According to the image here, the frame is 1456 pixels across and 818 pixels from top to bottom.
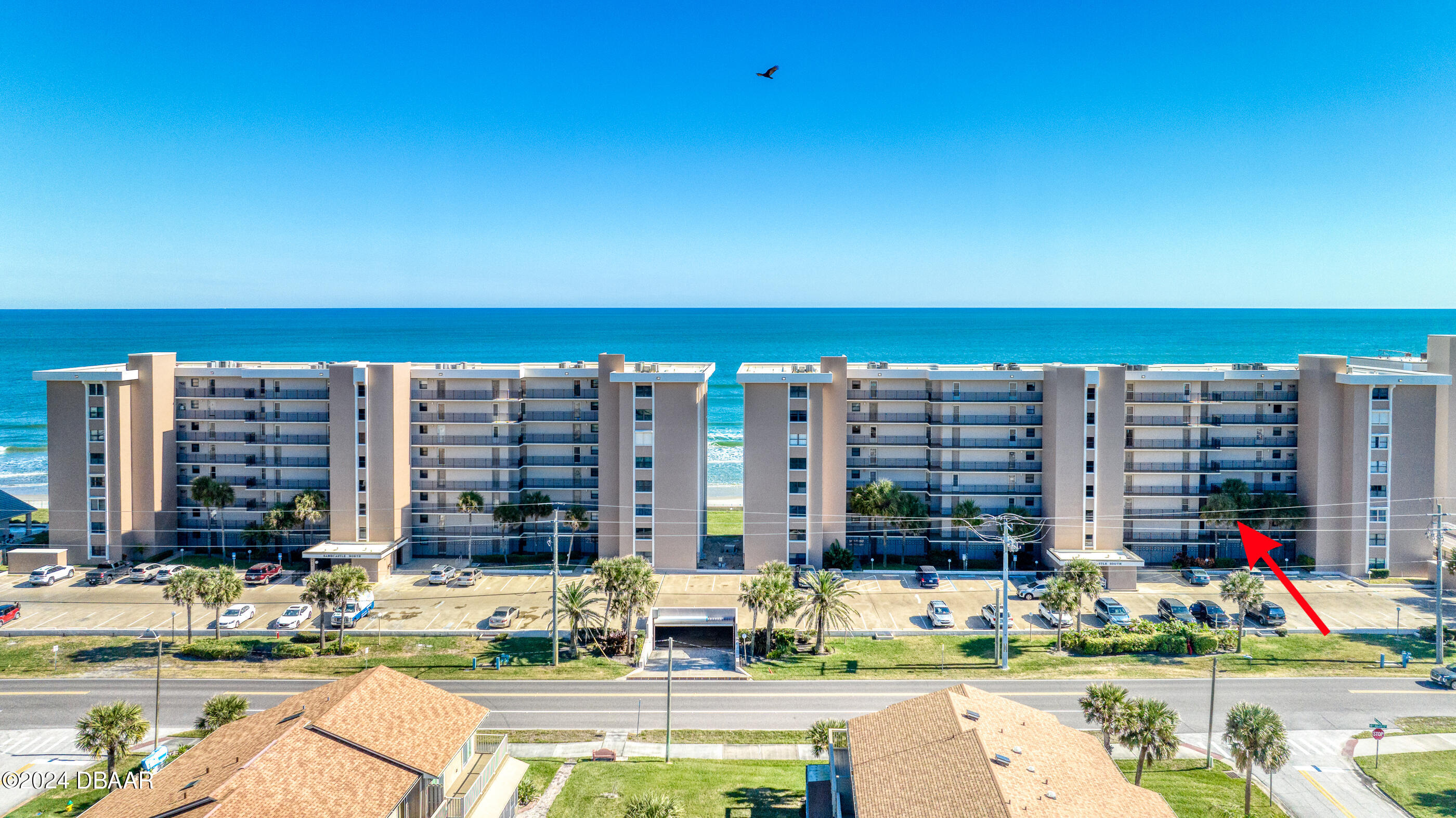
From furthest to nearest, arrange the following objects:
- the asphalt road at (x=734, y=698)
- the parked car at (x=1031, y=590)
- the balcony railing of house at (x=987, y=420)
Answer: the balcony railing of house at (x=987, y=420) < the parked car at (x=1031, y=590) < the asphalt road at (x=734, y=698)

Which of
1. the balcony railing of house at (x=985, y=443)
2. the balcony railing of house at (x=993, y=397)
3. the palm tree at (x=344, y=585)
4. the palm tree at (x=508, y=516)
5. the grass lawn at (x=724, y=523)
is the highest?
the balcony railing of house at (x=993, y=397)

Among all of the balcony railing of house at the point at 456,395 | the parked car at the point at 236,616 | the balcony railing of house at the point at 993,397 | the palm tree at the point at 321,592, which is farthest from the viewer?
the balcony railing of house at the point at 456,395

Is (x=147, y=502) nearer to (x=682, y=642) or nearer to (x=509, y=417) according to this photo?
(x=509, y=417)

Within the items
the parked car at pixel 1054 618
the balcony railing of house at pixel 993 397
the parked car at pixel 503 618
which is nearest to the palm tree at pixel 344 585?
the parked car at pixel 503 618

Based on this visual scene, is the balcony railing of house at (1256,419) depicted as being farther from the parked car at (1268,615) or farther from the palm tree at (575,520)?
the palm tree at (575,520)

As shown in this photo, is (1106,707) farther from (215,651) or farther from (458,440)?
(458,440)

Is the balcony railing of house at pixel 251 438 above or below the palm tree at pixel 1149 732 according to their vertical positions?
above
